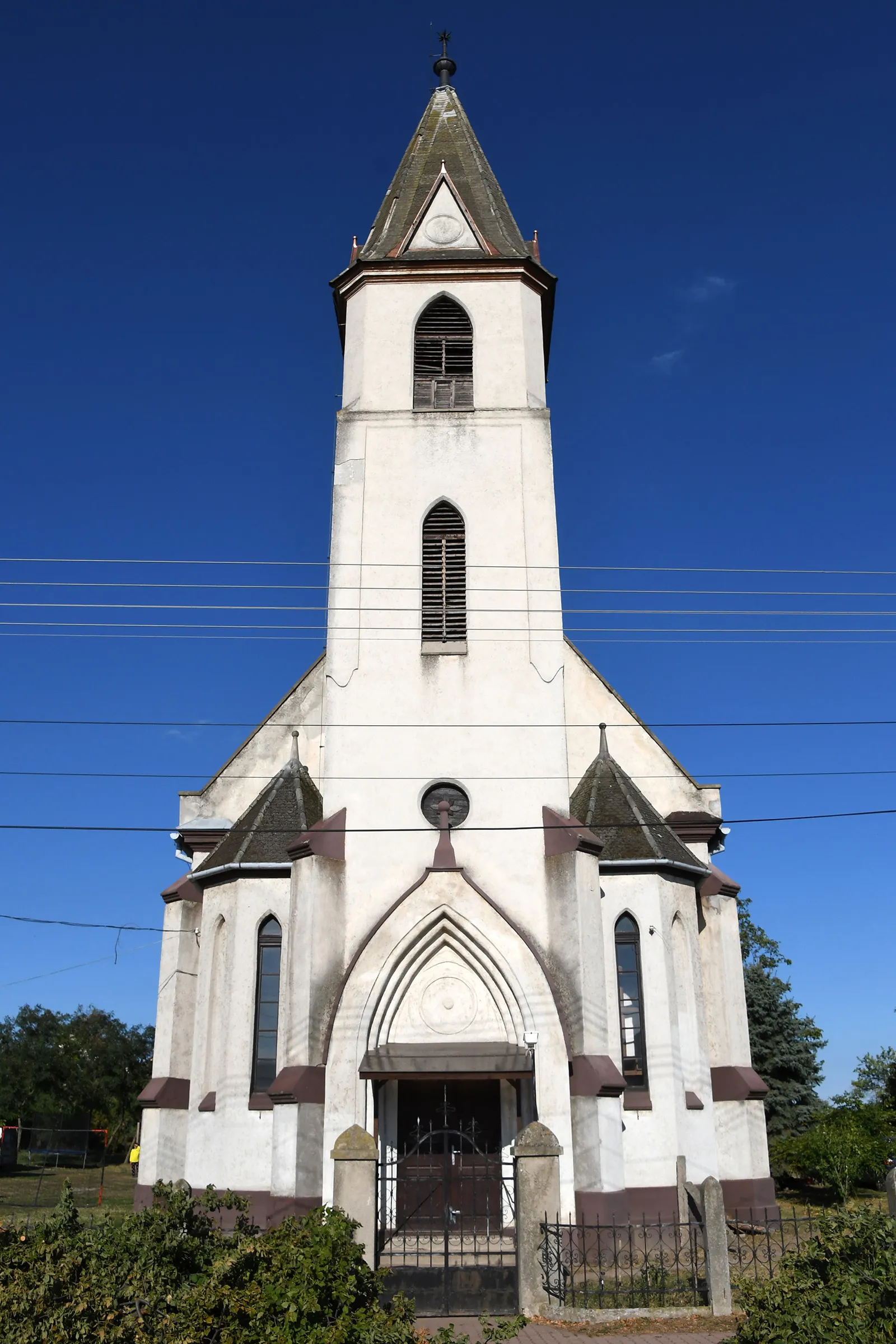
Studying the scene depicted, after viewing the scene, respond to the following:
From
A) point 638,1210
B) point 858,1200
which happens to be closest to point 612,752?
point 638,1210

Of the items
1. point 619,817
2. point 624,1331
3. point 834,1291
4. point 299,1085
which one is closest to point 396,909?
point 299,1085

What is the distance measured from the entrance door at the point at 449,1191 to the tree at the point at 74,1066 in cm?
4100

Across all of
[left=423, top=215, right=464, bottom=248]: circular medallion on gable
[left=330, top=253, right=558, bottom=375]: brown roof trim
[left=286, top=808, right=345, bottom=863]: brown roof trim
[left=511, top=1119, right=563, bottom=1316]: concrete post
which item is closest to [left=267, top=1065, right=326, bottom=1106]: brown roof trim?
[left=286, top=808, right=345, bottom=863]: brown roof trim

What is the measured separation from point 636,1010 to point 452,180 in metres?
18.0

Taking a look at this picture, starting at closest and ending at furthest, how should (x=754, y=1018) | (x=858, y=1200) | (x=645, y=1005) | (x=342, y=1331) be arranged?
(x=342, y=1331) → (x=645, y=1005) → (x=858, y=1200) → (x=754, y=1018)

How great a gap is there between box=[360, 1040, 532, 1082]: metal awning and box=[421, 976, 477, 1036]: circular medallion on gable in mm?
272

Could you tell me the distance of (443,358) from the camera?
22719 millimetres

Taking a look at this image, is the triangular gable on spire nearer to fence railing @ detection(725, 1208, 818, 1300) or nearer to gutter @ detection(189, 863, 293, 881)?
gutter @ detection(189, 863, 293, 881)

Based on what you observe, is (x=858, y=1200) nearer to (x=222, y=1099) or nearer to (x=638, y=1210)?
(x=638, y=1210)

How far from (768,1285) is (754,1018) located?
26.9 meters

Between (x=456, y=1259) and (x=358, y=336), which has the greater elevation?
(x=358, y=336)

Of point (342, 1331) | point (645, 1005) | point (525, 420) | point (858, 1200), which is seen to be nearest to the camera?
point (342, 1331)

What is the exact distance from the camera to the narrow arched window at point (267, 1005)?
1853cm

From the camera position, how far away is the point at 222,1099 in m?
18.4
